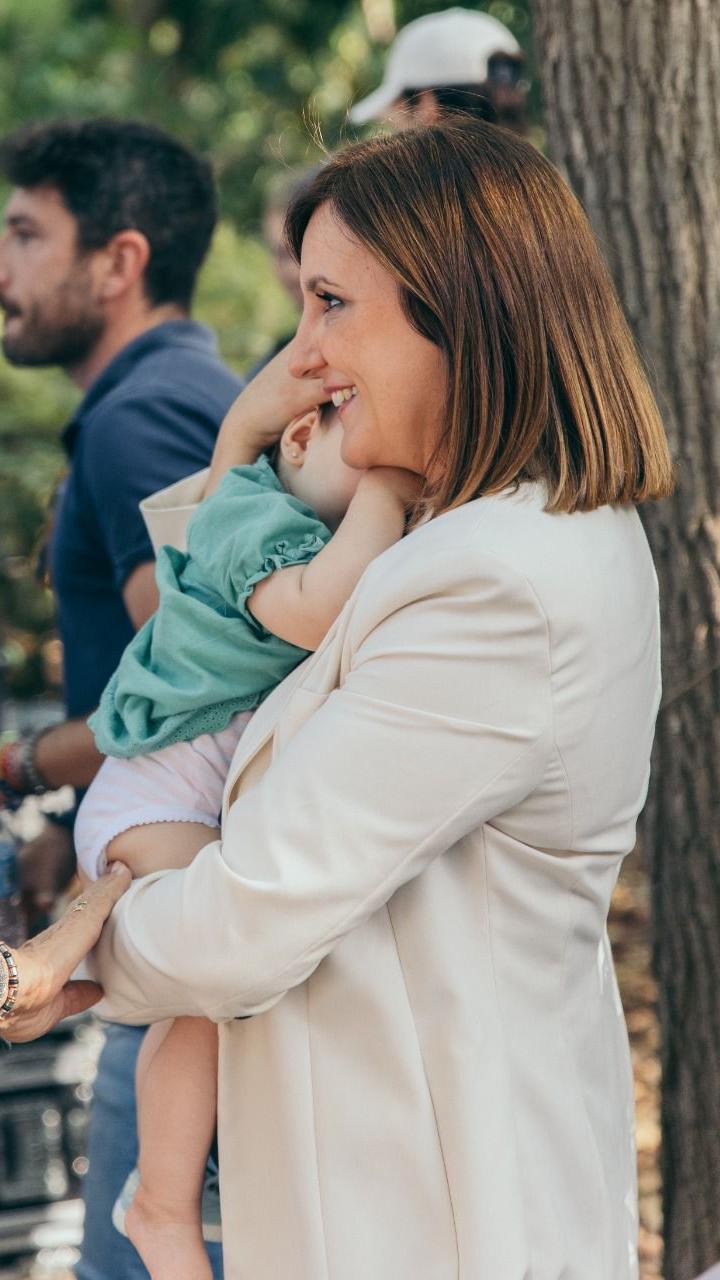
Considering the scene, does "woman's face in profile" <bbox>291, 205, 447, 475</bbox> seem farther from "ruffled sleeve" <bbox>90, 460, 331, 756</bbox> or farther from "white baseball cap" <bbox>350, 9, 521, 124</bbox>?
"white baseball cap" <bbox>350, 9, 521, 124</bbox>

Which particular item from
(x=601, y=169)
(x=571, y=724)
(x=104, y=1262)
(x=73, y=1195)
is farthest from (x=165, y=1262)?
(x=73, y=1195)

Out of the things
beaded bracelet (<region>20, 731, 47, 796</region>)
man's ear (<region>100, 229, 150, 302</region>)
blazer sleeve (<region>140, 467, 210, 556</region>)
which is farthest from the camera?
man's ear (<region>100, 229, 150, 302</region>)

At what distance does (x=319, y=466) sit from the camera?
2096mm

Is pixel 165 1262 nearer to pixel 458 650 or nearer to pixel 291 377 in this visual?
pixel 458 650

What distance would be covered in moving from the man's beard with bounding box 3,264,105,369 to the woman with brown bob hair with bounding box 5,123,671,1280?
5.16ft

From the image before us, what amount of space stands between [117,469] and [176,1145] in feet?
4.12

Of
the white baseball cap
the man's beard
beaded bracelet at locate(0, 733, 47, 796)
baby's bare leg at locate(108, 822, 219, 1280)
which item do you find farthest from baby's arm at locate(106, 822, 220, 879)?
the white baseball cap

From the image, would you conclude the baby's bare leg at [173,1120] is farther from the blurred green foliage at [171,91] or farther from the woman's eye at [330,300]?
the blurred green foliage at [171,91]

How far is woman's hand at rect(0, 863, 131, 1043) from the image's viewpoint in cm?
186

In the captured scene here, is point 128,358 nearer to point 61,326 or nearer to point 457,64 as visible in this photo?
point 61,326

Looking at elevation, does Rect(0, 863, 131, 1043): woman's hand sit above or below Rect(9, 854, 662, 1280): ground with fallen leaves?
above

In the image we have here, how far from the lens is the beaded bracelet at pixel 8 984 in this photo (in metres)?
1.84

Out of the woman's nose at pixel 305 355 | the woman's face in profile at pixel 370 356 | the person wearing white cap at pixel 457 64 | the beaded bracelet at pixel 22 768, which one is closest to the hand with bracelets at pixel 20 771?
the beaded bracelet at pixel 22 768

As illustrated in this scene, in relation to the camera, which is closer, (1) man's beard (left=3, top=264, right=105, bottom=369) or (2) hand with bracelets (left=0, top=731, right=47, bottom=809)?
(2) hand with bracelets (left=0, top=731, right=47, bottom=809)
